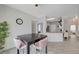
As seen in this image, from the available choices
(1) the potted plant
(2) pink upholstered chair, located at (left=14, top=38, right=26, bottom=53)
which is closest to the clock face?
(1) the potted plant

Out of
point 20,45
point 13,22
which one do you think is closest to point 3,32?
point 13,22

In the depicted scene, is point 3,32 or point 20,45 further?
point 20,45

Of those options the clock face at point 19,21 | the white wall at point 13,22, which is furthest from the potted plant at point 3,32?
the clock face at point 19,21

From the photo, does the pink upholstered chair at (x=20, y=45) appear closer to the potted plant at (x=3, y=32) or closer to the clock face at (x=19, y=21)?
the potted plant at (x=3, y=32)

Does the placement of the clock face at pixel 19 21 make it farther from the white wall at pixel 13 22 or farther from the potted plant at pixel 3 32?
the potted plant at pixel 3 32

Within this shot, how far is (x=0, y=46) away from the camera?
1813 mm

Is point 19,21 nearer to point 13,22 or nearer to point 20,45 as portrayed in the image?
point 13,22

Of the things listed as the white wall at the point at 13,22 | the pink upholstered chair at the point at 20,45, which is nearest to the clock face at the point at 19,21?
the white wall at the point at 13,22

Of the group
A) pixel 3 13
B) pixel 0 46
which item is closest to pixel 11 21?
pixel 3 13

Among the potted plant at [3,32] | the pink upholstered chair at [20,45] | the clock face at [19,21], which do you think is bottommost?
the pink upholstered chair at [20,45]

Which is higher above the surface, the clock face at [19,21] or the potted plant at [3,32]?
the clock face at [19,21]

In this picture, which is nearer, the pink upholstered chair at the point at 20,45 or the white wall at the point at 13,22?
the white wall at the point at 13,22
